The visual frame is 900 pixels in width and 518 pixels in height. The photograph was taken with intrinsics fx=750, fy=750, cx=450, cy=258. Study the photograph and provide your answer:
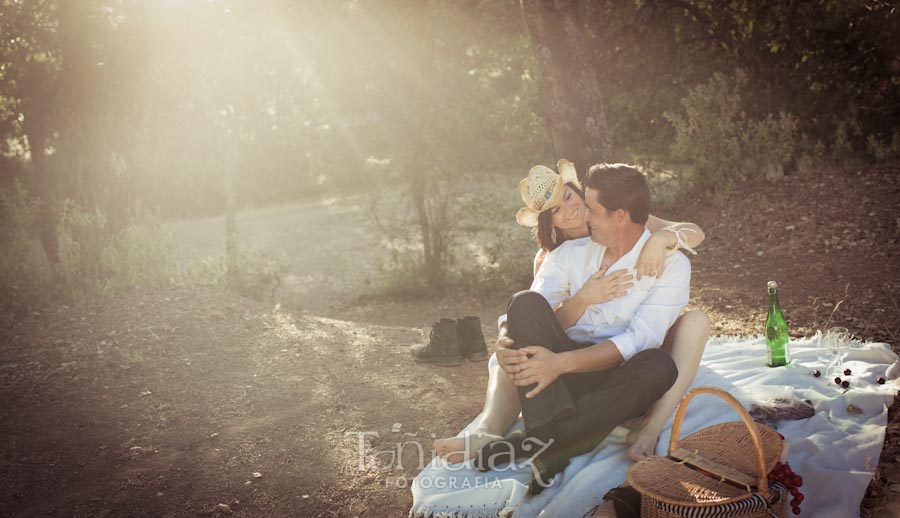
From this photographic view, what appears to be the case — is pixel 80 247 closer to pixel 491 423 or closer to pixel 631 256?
pixel 491 423

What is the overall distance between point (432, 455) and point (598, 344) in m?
1.12

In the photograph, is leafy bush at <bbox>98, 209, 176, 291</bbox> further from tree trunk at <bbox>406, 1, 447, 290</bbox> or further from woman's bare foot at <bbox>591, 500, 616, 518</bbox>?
woman's bare foot at <bbox>591, 500, 616, 518</bbox>

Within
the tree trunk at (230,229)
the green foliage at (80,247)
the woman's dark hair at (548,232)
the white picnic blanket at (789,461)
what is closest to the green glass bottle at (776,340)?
the white picnic blanket at (789,461)

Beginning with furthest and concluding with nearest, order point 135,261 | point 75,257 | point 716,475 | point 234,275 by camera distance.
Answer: point 234,275, point 135,261, point 75,257, point 716,475

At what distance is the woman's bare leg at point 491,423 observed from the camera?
3.59 m

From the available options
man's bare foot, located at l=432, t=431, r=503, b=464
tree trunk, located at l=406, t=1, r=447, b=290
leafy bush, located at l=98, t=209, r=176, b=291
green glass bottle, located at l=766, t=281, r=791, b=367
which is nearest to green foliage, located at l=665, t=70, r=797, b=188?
tree trunk, located at l=406, t=1, r=447, b=290

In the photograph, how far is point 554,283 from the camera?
384 centimetres

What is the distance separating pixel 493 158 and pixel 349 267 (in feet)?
11.3

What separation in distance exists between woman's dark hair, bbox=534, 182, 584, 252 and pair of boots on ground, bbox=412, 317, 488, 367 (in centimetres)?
154

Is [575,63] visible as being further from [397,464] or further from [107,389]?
[107,389]

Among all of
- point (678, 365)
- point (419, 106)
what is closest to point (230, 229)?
point (419, 106)

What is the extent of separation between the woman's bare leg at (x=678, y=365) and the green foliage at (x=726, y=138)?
5692 millimetres

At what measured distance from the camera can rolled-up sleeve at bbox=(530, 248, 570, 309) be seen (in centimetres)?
384

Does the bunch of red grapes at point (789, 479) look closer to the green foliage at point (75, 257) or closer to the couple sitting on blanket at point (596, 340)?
the couple sitting on blanket at point (596, 340)
